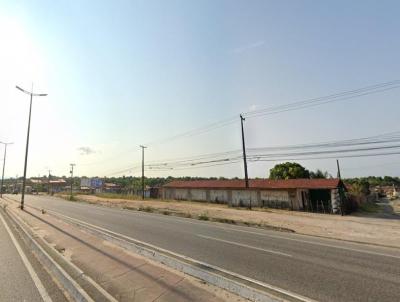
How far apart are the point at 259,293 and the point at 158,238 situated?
859 centimetres

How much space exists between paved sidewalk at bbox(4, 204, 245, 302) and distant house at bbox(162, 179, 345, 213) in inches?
1110

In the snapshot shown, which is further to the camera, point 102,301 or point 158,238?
point 158,238

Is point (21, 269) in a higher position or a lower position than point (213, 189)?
lower

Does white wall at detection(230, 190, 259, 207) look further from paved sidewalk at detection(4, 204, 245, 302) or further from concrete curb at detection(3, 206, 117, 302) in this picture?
concrete curb at detection(3, 206, 117, 302)

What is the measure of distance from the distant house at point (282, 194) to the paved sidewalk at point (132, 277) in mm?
28205

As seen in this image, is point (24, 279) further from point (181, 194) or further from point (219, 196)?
point (181, 194)

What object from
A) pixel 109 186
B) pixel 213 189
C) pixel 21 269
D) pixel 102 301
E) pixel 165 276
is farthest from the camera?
pixel 109 186

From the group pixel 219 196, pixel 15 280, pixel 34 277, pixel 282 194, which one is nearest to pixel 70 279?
pixel 34 277

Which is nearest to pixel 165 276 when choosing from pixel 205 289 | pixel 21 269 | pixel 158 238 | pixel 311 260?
pixel 205 289

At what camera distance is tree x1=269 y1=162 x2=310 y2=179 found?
6053cm

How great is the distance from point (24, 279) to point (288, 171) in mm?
58188

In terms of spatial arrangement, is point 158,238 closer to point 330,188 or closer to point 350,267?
point 350,267

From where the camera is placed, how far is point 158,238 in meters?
14.1

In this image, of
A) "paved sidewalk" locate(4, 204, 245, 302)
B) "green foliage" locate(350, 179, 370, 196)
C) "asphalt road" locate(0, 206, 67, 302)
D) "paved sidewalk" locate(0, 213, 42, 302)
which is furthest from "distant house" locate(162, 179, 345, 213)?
"paved sidewalk" locate(0, 213, 42, 302)
